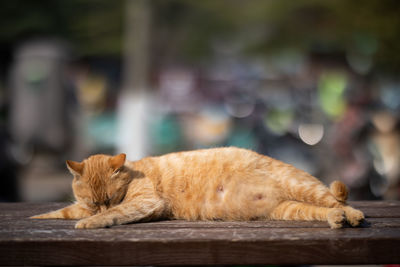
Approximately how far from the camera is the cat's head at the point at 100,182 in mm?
2879

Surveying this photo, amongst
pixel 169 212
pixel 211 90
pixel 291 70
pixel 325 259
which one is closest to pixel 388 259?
pixel 325 259

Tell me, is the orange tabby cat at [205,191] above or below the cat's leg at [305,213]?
above

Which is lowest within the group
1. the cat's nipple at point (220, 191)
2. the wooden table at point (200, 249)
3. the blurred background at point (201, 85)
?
the wooden table at point (200, 249)

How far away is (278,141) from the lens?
8.19 meters

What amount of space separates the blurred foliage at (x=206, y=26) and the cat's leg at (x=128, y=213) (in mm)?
8468

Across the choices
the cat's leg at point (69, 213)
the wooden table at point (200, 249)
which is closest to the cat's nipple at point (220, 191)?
the wooden table at point (200, 249)

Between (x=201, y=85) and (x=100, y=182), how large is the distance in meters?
11.8

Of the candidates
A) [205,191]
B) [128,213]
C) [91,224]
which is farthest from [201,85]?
[91,224]

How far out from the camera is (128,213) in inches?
106

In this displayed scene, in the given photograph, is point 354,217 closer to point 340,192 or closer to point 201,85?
point 340,192

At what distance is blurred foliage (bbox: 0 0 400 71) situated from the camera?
1174 centimetres

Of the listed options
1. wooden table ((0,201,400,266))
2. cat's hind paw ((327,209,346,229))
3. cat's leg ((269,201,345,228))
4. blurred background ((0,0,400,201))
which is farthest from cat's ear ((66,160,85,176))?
blurred background ((0,0,400,201))

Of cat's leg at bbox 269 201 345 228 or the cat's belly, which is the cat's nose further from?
cat's leg at bbox 269 201 345 228

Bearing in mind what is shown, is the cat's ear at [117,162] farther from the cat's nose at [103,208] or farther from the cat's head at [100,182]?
the cat's nose at [103,208]
